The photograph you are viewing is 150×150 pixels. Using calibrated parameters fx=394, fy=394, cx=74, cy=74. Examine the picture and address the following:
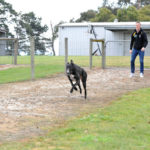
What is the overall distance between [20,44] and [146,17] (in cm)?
4081

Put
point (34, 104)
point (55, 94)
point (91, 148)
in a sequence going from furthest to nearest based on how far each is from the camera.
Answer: point (55, 94)
point (34, 104)
point (91, 148)

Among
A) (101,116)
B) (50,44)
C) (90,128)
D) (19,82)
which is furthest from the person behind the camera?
(50,44)

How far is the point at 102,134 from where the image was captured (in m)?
5.55

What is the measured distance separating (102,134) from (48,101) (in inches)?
154

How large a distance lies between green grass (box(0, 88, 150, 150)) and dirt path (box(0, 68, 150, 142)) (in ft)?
1.55

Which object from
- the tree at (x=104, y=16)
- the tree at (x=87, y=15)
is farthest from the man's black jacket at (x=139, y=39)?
the tree at (x=87, y=15)

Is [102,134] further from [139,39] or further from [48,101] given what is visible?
[139,39]

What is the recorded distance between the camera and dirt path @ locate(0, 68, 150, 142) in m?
6.48

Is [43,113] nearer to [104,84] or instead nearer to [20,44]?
[104,84]

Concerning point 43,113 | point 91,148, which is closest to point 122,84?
point 43,113

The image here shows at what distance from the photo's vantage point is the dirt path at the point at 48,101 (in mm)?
6480

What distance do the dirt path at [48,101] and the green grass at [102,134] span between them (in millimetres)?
471

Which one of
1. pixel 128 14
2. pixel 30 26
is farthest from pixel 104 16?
pixel 30 26

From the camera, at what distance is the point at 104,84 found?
1295cm
